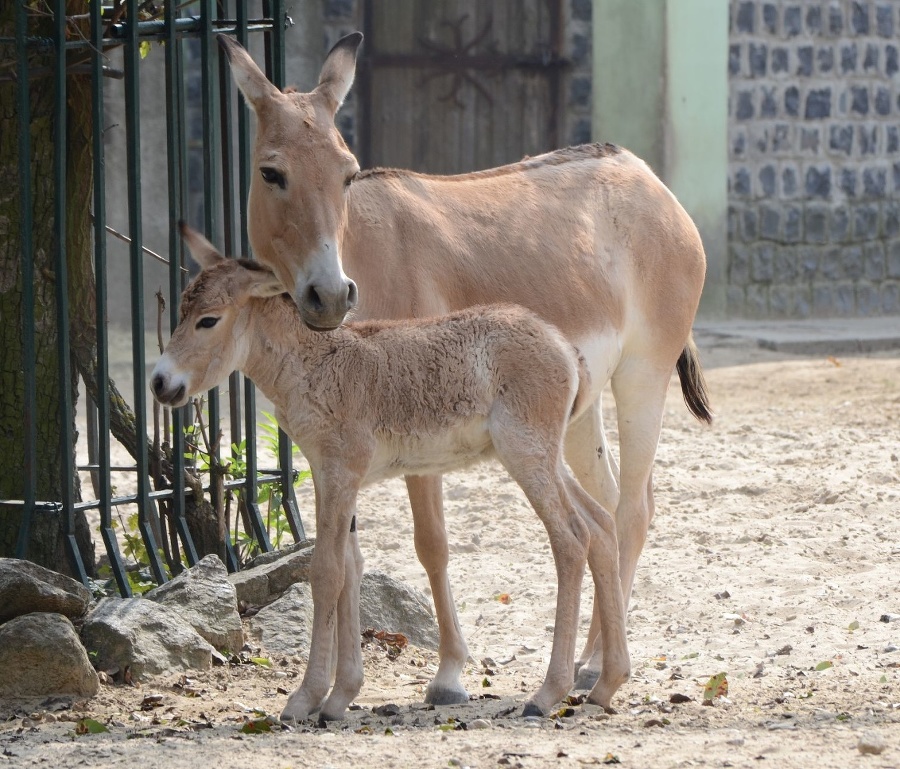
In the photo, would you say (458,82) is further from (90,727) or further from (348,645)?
(90,727)

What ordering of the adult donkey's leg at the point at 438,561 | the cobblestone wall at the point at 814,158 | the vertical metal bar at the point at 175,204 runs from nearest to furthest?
the adult donkey's leg at the point at 438,561
the vertical metal bar at the point at 175,204
the cobblestone wall at the point at 814,158

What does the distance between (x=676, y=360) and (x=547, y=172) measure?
932 mm

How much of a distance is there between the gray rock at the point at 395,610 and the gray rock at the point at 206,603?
549 mm

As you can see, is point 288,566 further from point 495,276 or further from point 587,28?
point 587,28

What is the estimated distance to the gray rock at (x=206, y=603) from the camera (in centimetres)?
513

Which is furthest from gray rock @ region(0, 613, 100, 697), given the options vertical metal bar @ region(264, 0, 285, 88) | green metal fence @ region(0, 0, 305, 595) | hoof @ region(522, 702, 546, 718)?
vertical metal bar @ region(264, 0, 285, 88)

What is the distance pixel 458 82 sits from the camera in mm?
15039

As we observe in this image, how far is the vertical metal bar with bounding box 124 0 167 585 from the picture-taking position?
5285 millimetres

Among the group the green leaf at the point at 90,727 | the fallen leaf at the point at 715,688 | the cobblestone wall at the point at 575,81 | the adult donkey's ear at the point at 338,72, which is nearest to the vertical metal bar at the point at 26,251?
the adult donkey's ear at the point at 338,72

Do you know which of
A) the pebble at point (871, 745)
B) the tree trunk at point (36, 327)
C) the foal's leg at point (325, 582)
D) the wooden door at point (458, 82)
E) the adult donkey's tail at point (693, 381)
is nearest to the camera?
the pebble at point (871, 745)

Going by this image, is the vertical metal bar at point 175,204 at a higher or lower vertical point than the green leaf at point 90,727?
higher

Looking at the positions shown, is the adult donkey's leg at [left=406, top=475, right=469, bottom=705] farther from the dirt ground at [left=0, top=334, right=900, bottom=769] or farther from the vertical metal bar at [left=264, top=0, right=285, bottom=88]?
the vertical metal bar at [left=264, top=0, right=285, bottom=88]

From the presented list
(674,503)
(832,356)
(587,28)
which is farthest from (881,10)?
(674,503)

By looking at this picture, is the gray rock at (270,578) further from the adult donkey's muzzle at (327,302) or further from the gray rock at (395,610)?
the adult donkey's muzzle at (327,302)
